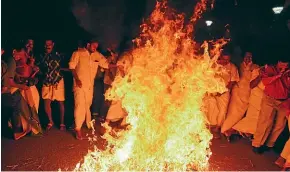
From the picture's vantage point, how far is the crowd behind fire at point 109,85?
7074mm

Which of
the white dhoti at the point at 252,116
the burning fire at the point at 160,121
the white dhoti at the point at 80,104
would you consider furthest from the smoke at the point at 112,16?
the burning fire at the point at 160,121

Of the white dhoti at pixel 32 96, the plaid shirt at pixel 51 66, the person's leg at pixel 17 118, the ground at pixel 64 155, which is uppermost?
the plaid shirt at pixel 51 66

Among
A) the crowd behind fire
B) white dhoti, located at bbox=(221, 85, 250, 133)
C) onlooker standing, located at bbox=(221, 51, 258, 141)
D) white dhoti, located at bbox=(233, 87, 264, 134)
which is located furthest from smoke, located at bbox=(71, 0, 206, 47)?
white dhoti, located at bbox=(233, 87, 264, 134)

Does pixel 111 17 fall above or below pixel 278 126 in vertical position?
above

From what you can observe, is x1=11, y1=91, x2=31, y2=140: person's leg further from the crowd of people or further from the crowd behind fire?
the crowd of people

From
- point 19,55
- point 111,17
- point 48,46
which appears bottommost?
point 19,55

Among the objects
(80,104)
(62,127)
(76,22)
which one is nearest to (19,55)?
(80,104)

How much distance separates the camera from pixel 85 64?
757cm

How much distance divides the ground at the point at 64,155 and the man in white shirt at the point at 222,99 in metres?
0.75

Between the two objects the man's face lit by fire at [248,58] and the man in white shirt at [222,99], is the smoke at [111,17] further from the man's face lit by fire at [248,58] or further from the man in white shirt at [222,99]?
the man's face lit by fire at [248,58]

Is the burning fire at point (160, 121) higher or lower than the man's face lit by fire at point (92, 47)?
lower

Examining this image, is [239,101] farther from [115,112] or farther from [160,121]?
[160,121]

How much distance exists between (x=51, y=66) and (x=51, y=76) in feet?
0.77

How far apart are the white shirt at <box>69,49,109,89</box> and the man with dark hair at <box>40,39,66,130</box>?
1.90 feet
